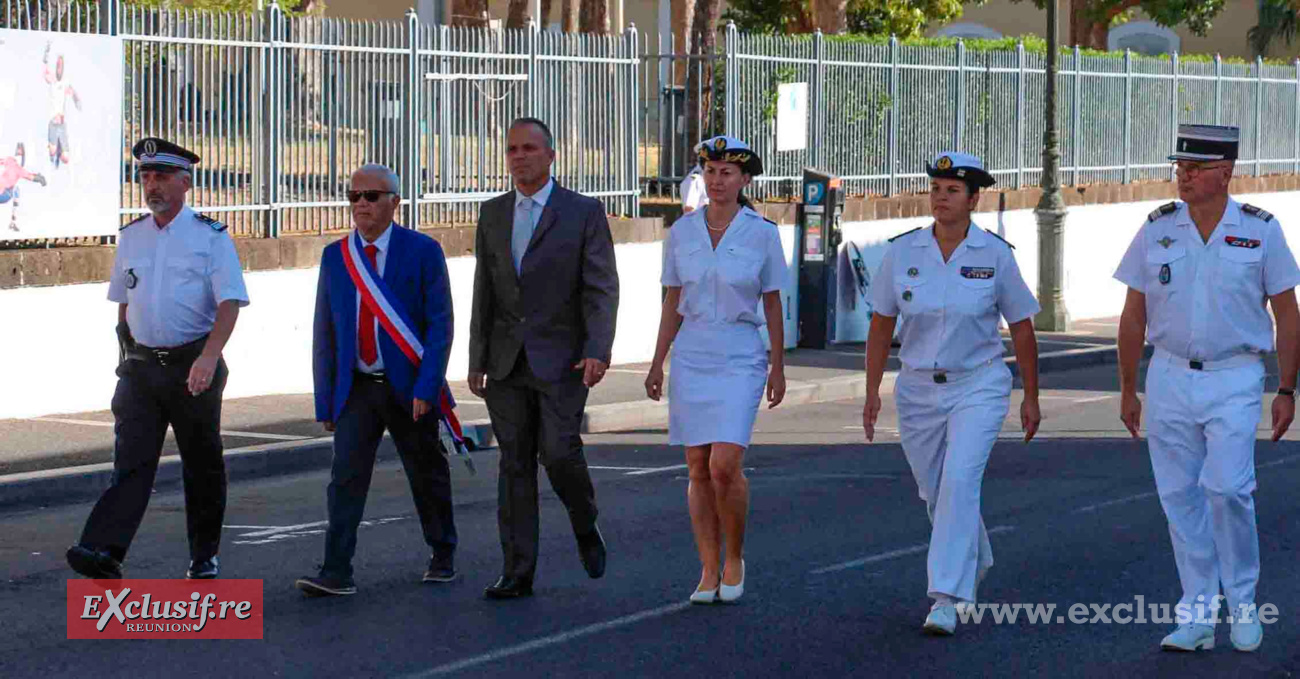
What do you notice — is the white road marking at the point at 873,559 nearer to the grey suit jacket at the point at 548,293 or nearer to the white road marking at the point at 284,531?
the grey suit jacket at the point at 548,293

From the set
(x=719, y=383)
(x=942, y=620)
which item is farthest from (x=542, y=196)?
(x=942, y=620)

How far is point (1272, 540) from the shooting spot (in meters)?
9.56

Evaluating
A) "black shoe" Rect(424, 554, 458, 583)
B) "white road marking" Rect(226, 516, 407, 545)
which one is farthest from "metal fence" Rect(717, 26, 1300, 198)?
"black shoe" Rect(424, 554, 458, 583)

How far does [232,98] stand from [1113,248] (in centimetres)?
1439

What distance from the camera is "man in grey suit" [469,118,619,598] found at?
313 inches

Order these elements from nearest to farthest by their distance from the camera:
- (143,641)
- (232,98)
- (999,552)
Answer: (143,641) → (999,552) → (232,98)

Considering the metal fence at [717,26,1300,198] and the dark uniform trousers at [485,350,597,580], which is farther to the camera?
the metal fence at [717,26,1300,198]

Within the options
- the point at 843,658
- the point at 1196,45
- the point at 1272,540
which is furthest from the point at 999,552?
the point at 1196,45

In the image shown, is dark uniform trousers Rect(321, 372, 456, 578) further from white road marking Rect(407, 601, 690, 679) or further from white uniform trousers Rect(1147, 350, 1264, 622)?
white uniform trousers Rect(1147, 350, 1264, 622)

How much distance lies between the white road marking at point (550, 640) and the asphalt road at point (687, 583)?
15 millimetres

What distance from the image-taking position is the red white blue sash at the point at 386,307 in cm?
805

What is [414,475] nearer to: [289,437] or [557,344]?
[557,344]

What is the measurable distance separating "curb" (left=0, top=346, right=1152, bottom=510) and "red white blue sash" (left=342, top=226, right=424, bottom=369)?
1.02m

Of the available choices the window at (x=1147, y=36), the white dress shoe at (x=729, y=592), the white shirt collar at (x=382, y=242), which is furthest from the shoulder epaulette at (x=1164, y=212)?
the window at (x=1147, y=36)
